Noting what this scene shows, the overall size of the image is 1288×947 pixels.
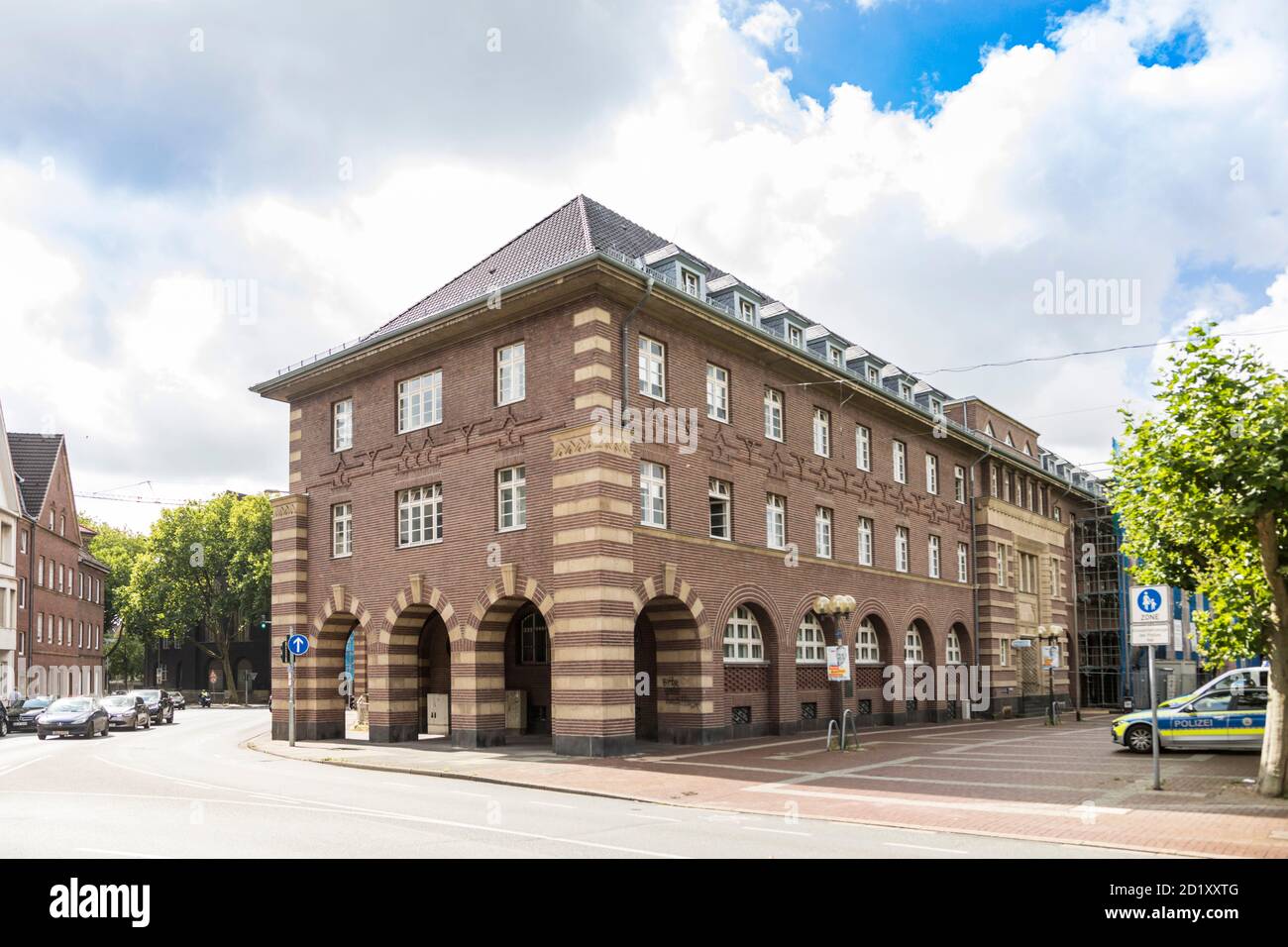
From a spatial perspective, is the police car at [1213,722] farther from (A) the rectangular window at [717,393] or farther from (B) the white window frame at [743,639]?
(A) the rectangular window at [717,393]

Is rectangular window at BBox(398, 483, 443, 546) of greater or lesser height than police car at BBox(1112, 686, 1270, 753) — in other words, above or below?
above

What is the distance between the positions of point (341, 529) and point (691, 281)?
1172 cm

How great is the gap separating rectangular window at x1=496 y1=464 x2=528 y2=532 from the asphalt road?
6.64m

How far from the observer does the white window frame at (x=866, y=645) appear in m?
33.8

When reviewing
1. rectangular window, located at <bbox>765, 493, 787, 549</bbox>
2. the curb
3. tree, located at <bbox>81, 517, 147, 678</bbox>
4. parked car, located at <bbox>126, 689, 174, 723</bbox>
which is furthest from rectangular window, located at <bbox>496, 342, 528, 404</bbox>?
tree, located at <bbox>81, 517, 147, 678</bbox>

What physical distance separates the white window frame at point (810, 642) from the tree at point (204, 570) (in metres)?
47.8

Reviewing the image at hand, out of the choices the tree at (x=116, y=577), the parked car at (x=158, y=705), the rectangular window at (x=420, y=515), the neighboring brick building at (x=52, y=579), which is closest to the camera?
the rectangular window at (x=420, y=515)

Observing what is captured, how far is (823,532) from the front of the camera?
32.6 meters

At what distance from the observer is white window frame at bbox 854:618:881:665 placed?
111 feet

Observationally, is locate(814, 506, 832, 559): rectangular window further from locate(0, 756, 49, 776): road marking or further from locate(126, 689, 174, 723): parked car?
locate(126, 689, 174, 723): parked car

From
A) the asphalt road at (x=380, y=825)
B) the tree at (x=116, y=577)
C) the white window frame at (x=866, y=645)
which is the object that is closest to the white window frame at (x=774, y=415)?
the white window frame at (x=866, y=645)

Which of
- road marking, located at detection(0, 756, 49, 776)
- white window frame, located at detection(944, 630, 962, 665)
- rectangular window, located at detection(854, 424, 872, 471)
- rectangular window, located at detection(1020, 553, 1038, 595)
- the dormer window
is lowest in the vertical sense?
road marking, located at detection(0, 756, 49, 776)

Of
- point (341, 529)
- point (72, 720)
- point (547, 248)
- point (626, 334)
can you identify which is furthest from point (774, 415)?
point (72, 720)

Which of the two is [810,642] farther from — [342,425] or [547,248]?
[342,425]
